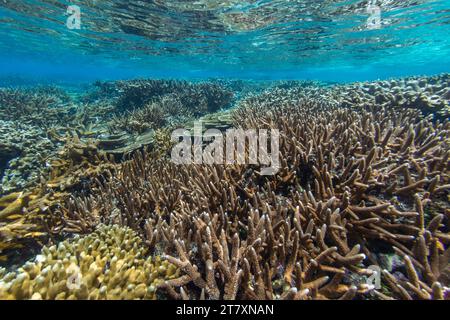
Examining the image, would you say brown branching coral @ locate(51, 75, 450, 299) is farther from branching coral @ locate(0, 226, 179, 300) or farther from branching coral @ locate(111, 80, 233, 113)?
branching coral @ locate(111, 80, 233, 113)

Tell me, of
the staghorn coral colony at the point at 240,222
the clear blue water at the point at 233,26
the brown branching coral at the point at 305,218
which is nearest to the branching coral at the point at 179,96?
the clear blue water at the point at 233,26

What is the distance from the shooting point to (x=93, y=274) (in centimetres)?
214

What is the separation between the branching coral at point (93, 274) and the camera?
1.89m

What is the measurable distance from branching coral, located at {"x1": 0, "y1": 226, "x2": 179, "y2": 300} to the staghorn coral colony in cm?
1

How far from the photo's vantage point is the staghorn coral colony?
84.0 inches

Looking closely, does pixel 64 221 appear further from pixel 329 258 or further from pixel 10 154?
pixel 10 154

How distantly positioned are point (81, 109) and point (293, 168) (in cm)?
1164

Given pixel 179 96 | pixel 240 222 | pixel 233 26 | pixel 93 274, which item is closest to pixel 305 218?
pixel 240 222

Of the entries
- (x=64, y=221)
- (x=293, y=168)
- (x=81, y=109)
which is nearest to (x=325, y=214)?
(x=293, y=168)

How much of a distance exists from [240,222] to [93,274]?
5.32ft

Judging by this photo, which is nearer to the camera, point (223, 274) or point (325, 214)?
point (223, 274)

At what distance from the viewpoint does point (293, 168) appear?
3557 millimetres

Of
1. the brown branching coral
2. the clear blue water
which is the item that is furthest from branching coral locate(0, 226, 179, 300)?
the clear blue water
